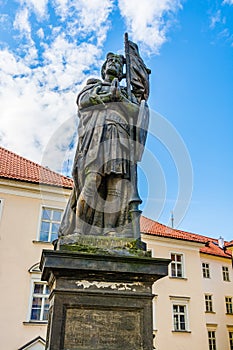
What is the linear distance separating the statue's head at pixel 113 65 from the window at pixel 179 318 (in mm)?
20041

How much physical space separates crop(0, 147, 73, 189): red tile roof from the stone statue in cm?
1307

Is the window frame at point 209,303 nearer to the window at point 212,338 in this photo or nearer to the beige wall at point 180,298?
the window at point 212,338

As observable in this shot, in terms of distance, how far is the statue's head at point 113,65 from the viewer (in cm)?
496

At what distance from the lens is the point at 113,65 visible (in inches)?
197

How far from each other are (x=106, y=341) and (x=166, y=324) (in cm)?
1989

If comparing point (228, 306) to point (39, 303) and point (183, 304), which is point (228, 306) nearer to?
point (183, 304)

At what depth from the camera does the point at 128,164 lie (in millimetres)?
4297

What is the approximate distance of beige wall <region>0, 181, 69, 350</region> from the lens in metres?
15.4

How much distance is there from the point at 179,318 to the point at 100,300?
2102 centimetres

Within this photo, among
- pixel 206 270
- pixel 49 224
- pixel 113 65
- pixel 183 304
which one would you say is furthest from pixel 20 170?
pixel 206 270

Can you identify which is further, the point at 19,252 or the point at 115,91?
the point at 19,252

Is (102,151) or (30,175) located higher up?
(30,175)

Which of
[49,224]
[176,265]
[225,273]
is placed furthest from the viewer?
[225,273]

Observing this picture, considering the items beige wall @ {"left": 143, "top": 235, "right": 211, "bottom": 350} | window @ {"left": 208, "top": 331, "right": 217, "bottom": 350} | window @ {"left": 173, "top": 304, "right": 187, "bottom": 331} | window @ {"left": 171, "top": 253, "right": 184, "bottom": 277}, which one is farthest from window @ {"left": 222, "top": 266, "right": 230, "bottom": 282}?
window @ {"left": 173, "top": 304, "right": 187, "bottom": 331}
